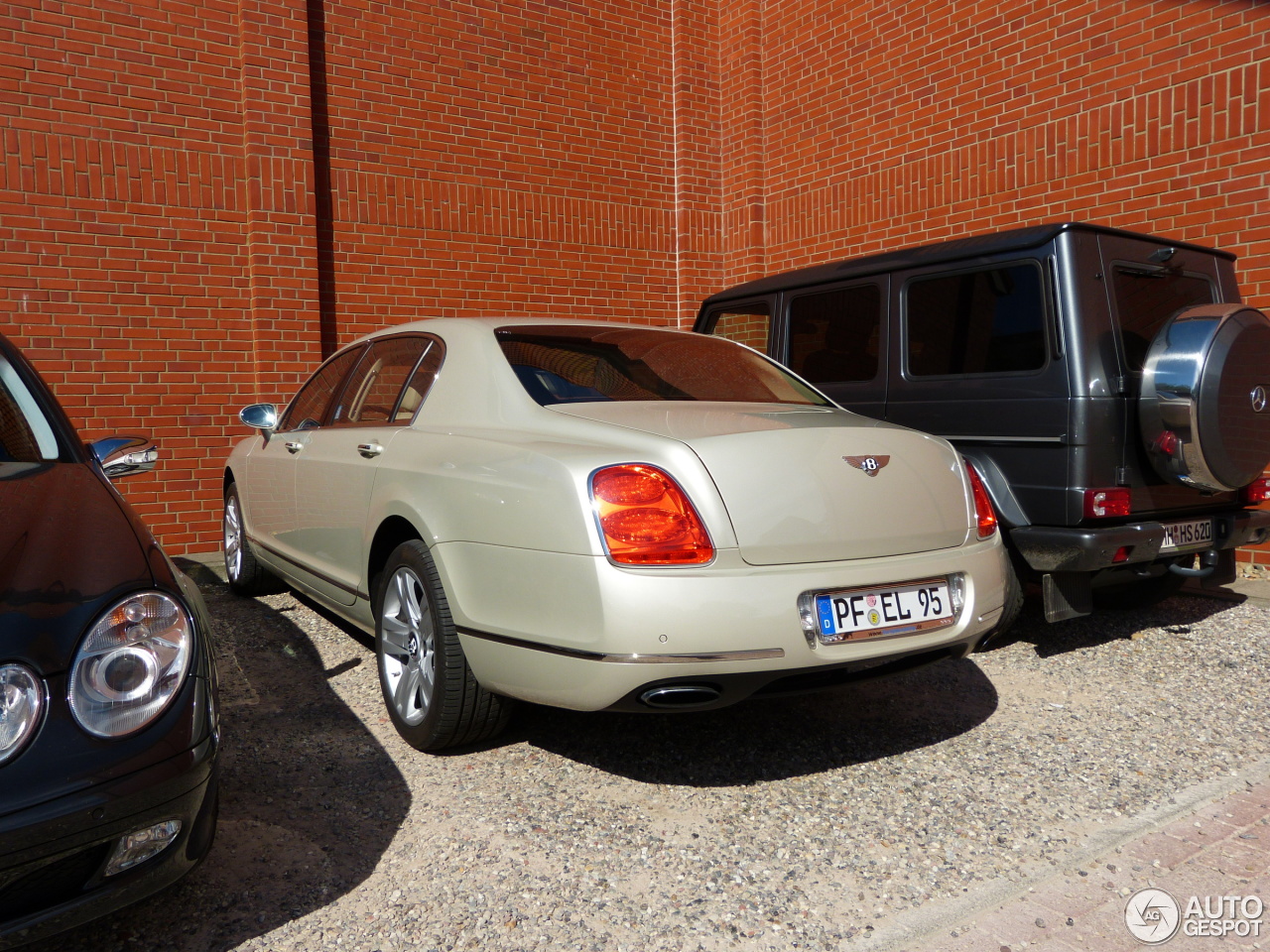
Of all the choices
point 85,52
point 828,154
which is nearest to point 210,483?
point 85,52

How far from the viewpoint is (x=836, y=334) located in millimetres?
4992

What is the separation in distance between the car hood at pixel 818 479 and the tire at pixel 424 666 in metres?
0.73

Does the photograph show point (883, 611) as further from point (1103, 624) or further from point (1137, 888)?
point (1103, 624)

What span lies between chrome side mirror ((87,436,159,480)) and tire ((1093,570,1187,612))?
14.7 ft

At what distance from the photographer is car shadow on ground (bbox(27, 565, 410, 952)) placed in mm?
2070

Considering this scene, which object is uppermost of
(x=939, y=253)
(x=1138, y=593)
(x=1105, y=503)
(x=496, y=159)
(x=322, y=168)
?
(x=496, y=159)

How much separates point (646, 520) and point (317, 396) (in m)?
2.60

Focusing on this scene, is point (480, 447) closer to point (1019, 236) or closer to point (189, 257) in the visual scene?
point (1019, 236)

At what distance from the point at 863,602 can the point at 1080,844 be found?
841 millimetres

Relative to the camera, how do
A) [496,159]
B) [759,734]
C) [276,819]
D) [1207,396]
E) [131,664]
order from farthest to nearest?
[496,159] < [1207,396] < [759,734] < [276,819] < [131,664]

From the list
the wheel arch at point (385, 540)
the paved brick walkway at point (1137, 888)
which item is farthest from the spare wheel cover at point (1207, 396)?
the wheel arch at point (385, 540)

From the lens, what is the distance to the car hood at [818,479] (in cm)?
254

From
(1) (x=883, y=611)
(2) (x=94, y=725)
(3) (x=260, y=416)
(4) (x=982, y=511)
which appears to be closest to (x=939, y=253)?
(4) (x=982, y=511)

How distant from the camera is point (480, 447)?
2869mm
